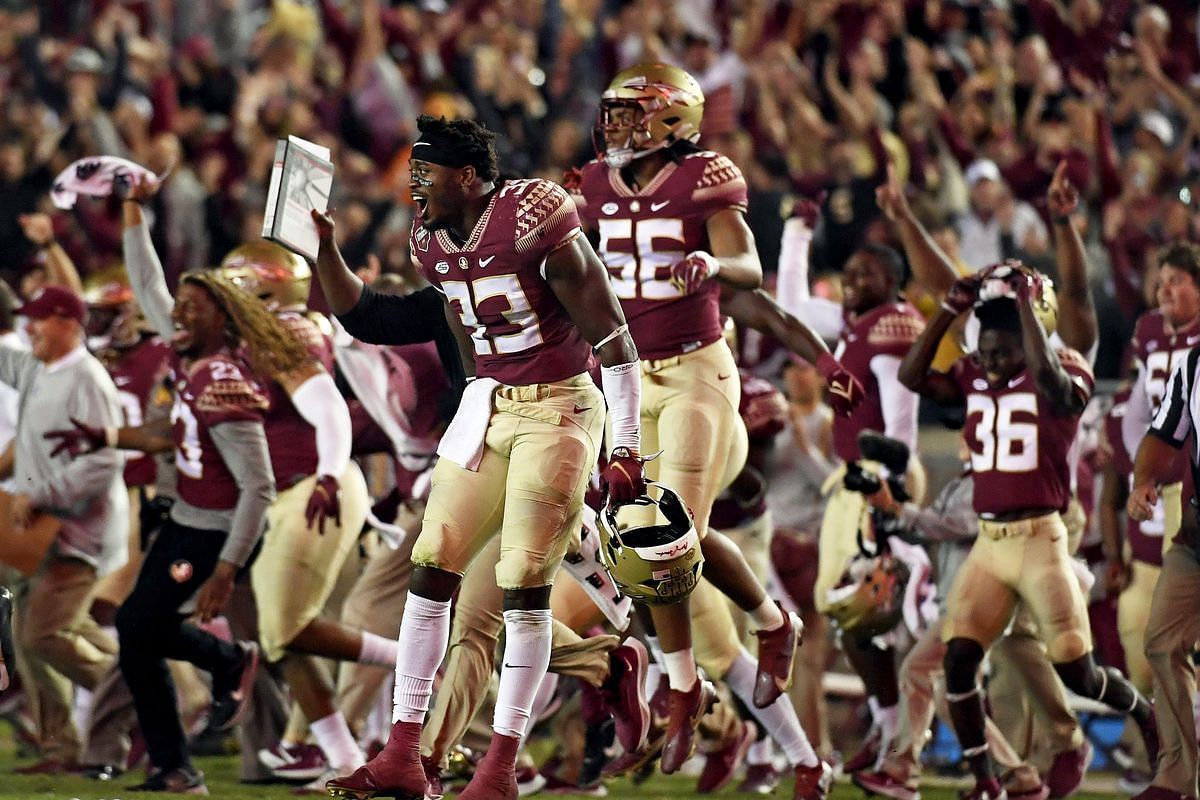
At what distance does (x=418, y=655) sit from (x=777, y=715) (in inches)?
69.8

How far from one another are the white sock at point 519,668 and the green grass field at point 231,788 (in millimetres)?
1925

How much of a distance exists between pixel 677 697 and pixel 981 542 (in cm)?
151

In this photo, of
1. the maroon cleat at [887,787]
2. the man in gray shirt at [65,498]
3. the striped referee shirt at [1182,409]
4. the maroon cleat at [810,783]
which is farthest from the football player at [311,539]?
the striped referee shirt at [1182,409]

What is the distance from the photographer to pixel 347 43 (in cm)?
1634

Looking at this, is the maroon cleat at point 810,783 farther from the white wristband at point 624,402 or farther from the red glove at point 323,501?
the red glove at point 323,501

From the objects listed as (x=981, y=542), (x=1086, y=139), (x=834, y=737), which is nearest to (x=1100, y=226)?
(x=1086, y=139)

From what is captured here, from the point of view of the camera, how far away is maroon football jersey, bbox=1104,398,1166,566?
9.23 m

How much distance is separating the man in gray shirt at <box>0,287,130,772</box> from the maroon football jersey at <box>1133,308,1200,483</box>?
172 inches

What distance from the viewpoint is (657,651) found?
8.09 metres

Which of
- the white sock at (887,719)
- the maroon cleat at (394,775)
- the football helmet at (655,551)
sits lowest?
the white sock at (887,719)

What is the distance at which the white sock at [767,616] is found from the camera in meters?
→ 7.65

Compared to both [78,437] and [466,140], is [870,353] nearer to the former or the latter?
[466,140]

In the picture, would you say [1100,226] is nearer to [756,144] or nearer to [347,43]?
[756,144]

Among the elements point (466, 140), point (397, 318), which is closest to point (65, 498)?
point (397, 318)
